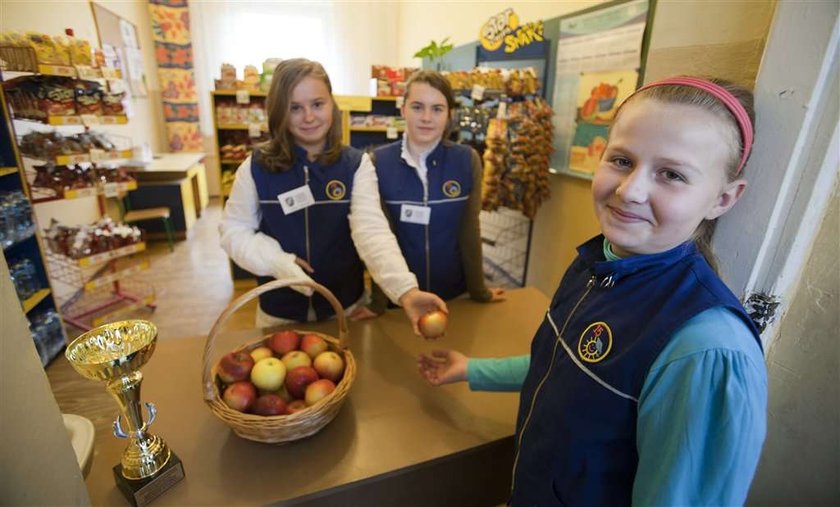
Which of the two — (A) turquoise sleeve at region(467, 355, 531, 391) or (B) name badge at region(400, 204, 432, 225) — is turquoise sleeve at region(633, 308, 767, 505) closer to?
(A) turquoise sleeve at region(467, 355, 531, 391)

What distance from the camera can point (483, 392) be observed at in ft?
3.72

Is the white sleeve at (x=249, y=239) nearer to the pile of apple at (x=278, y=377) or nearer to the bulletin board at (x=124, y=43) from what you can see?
the pile of apple at (x=278, y=377)

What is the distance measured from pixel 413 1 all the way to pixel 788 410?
710 centimetres

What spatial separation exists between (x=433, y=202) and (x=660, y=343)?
4.44ft

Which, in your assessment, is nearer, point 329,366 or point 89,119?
point 329,366

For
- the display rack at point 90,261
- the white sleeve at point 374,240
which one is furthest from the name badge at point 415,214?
the display rack at point 90,261

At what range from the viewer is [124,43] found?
5.46m

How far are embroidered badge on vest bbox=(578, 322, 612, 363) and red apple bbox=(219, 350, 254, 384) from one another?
740 millimetres

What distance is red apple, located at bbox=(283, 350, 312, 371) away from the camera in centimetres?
103

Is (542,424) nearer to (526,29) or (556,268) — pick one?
(556,268)

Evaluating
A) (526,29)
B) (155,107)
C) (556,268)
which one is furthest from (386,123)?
(155,107)

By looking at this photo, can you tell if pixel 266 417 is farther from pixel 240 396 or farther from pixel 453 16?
pixel 453 16

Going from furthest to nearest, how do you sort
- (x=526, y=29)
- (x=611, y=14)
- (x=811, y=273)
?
(x=526, y=29) < (x=611, y=14) < (x=811, y=273)

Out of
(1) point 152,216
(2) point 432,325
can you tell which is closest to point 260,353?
(2) point 432,325
